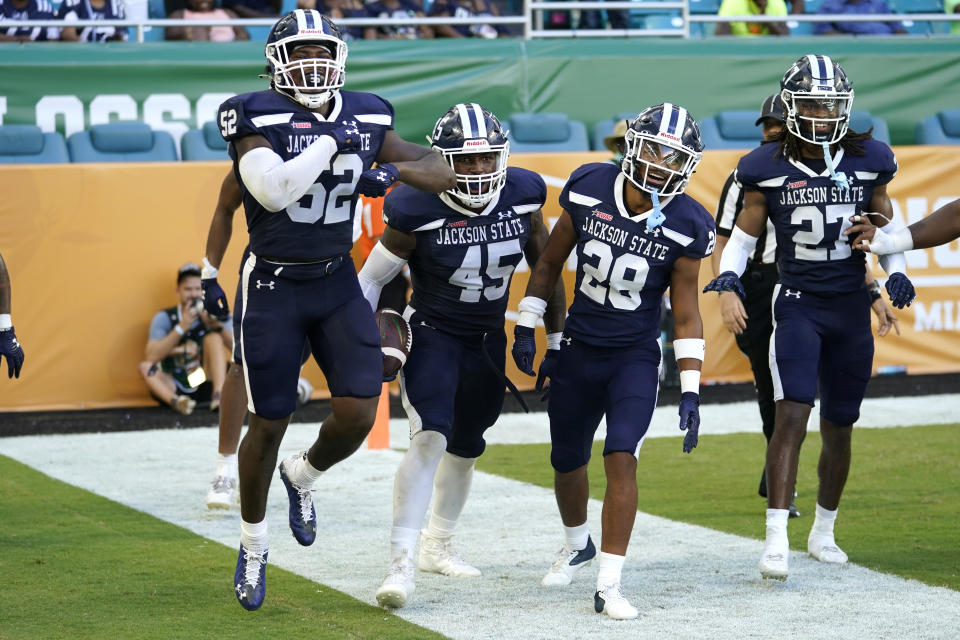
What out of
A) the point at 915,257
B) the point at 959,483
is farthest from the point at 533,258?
the point at 915,257

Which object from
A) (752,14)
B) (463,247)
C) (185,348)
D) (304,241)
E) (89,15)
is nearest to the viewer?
(304,241)

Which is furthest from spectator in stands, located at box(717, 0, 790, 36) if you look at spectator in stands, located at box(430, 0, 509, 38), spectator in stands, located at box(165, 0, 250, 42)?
spectator in stands, located at box(165, 0, 250, 42)

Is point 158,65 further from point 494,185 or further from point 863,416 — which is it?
point 494,185

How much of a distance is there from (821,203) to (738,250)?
14.4 inches

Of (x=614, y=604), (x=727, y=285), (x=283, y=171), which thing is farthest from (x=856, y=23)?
(x=283, y=171)

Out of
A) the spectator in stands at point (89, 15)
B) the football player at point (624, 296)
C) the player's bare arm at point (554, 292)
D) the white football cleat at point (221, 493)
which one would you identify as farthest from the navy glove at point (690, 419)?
the spectator in stands at point (89, 15)

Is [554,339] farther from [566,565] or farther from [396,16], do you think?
[396,16]

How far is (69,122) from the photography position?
436 inches

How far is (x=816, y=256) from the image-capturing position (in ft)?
17.9

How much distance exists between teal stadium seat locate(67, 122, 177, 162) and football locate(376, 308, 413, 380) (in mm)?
6085

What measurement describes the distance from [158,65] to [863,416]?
6.09 meters

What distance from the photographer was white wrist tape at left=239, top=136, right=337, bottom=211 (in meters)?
4.43

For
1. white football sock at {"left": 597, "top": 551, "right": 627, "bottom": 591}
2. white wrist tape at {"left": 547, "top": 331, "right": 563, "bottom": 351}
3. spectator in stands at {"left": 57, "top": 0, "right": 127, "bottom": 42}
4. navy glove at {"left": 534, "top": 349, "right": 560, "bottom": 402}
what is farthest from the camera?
spectator in stands at {"left": 57, "top": 0, "right": 127, "bottom": 42}

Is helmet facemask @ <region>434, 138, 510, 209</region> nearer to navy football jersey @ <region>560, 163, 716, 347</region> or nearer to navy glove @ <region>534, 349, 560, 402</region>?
navy football jersey @ <region>560, 163, 716, 347</region>
